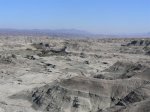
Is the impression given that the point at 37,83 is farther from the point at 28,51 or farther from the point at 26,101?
the point at 28,51

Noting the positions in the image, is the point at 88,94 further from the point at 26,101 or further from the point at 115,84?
the point at 26,101

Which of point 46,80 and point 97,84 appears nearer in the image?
point 97,84

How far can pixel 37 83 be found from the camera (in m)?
51.7

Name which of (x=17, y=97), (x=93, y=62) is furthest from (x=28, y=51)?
(x=17, y=97)

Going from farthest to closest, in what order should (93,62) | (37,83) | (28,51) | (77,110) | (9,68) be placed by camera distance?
(28,51) → (93,62) → (9,68) → (37,83) → (77,110)

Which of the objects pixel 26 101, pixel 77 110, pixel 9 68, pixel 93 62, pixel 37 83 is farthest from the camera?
pixel 93 62

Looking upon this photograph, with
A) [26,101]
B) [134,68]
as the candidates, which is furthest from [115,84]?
[134,68]

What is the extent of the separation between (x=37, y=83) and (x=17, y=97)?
10.8 meters

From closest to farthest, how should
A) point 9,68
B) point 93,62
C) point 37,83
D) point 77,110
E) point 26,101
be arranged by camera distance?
1. point 77,110
2. point 26,101
3. point 37,83
4. point 9,68
5. point 93,62

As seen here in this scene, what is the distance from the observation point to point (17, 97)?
1614 inches

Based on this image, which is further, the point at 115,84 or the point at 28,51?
the point at 28,51

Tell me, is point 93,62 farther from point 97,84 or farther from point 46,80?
point 97,84

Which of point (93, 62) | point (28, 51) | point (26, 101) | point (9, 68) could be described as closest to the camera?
point (26, 101)

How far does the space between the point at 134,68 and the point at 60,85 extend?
17.8 m
